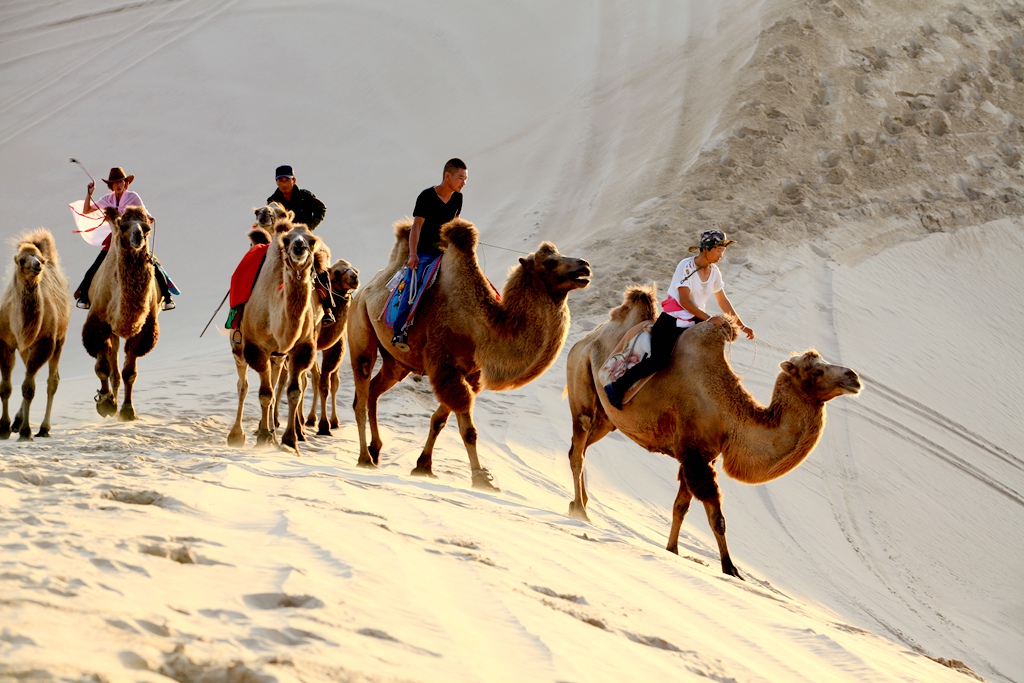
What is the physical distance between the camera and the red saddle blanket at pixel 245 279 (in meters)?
10.3

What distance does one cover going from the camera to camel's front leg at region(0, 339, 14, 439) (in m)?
9.80

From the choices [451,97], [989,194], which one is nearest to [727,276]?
[989,194]

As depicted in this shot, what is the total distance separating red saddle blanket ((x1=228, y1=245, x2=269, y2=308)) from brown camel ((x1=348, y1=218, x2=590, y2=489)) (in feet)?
6.13

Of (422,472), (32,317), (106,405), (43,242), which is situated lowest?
(106,405)

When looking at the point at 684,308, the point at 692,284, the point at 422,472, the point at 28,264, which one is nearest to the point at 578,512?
the point at 422,472

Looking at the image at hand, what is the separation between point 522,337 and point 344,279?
10.1ft

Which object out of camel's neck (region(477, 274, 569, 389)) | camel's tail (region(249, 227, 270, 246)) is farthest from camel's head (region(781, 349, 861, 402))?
camel's tail (region(249, 227, 270, 246))

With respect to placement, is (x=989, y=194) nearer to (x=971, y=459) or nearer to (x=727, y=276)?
(x=727, y=276)

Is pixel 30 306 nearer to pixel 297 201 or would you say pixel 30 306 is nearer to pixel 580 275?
pixel 297 201

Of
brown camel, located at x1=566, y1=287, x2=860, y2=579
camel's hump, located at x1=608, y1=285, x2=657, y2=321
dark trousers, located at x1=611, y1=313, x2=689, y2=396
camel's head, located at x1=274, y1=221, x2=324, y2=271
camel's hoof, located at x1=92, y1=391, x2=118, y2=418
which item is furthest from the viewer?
camel's hoof, located at x1=92, y1=391, x2=118, y2=418

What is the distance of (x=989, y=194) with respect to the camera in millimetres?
21953

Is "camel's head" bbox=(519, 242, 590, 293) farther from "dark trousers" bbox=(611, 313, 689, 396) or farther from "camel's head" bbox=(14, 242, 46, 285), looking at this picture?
"camel's head" bbox=(14, 242, 46, 285)

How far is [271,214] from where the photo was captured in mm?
11125

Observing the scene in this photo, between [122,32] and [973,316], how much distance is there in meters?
24.8
